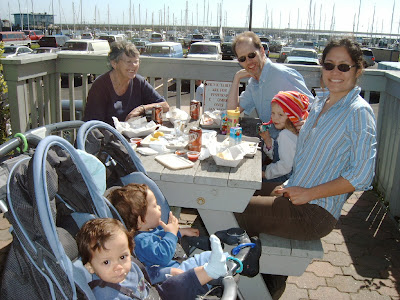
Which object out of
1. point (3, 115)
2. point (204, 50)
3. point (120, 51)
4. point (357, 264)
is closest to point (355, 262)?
point (357, 264)

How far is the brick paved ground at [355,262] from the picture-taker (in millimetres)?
3084

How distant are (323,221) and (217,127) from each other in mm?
1412

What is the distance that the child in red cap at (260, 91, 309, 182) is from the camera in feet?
9.41

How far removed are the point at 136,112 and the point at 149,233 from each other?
1.86 m

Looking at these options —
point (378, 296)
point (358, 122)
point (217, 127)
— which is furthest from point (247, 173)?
point (378, 296)

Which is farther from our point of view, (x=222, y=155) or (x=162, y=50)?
(x=162, y=50)

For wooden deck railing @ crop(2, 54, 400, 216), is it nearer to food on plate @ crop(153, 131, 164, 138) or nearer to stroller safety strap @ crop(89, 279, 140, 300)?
food on plate @ crop(153, 131, 164, 138)

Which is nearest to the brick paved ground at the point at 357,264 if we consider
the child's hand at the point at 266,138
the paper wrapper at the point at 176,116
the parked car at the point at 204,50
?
the child's hand at the point at 266,138

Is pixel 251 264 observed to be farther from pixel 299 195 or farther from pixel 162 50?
pixel 162 50

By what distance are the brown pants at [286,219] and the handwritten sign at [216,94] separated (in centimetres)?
170

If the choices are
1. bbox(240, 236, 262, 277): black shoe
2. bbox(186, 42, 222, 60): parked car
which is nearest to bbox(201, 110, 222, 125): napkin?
bbox(240, 236, 262, 277): black shoe

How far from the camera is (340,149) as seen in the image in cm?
240

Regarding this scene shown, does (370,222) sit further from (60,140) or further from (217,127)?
(60,140)

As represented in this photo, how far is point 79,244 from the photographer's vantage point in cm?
162
